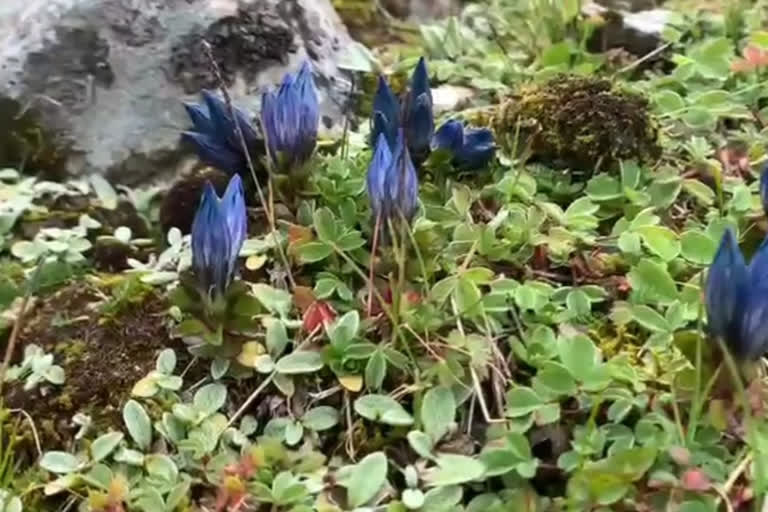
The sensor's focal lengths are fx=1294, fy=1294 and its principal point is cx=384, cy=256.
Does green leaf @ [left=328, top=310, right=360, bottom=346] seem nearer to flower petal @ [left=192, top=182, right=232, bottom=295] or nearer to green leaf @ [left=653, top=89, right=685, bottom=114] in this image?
flower petal @ [left=192, top=182, right=232, bottom=295]

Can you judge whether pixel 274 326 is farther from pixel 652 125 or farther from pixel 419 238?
pixel 652 125

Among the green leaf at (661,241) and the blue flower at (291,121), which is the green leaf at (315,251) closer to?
the blue flower at (291,121)

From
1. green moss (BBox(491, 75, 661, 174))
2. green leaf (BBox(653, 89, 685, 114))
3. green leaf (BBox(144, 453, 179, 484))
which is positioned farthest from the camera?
green leaf (BBox(653, 89, 685, 114))

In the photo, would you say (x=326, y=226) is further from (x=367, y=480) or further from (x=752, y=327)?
(x=752, y=327)

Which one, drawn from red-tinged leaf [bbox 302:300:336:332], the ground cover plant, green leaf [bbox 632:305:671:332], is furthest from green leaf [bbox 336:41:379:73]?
green leaf [bbox 632:305:671:332]

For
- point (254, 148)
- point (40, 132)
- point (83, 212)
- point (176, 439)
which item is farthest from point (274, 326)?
point (40, 132)

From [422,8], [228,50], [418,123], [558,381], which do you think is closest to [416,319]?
[558,381]
